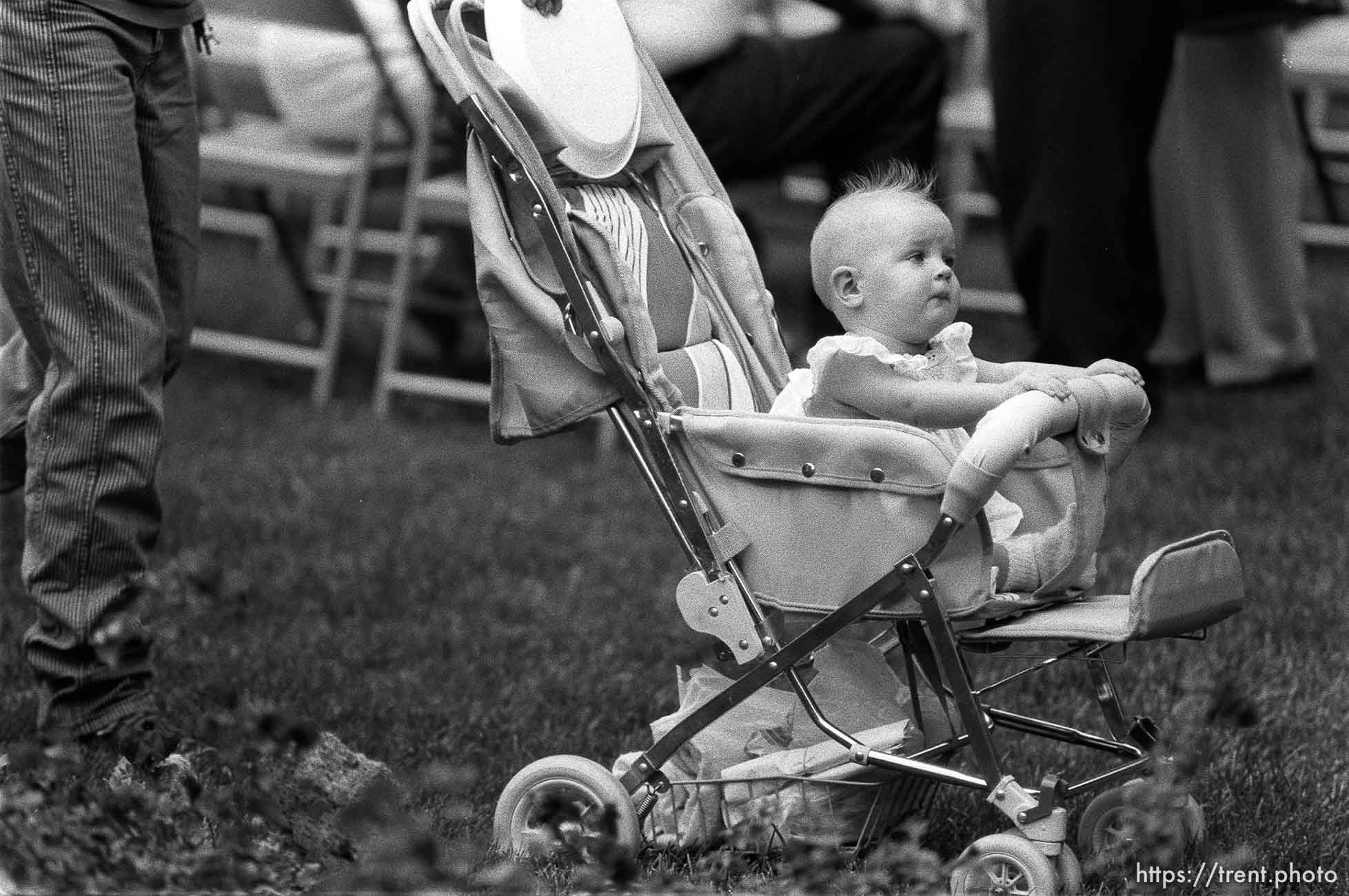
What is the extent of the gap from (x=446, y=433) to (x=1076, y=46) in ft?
7.06

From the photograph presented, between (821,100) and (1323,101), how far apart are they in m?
3.95

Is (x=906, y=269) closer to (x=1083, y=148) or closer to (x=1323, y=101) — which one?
(x=1083, y=148)

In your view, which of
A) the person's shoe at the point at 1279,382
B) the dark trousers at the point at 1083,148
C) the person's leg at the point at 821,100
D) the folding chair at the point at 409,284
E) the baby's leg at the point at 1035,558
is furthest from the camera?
the person's shoe at the point at 1279,382

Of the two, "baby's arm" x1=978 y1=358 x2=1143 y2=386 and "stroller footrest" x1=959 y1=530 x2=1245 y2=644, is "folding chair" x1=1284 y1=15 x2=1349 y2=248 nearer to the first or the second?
"baby's arm" x1=978 y1=358 x2=1143 y2=386

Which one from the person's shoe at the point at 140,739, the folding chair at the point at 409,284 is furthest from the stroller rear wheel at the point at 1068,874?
the folding chair at the point at 409,284

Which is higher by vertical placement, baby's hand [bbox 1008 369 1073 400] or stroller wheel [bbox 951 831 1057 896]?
baby's hand [bbox 1008 369 1073 400]

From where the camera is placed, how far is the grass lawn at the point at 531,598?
321cm

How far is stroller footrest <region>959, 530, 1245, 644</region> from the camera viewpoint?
7.98 ft

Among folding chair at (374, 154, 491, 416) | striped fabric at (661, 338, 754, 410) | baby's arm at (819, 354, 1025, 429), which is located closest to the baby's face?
baby's arm at (819, 354, 1025, 429)

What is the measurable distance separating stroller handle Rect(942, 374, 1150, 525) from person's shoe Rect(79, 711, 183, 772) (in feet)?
4.16

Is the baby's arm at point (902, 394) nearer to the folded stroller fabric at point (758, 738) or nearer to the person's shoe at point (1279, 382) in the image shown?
the folded stroller fabric at point (758, 738)

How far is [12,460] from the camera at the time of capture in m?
3.30

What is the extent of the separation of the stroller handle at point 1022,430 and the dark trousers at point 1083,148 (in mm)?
2482

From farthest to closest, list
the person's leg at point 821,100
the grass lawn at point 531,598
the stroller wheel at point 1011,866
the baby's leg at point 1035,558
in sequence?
the person's leg at point 821,100 < the grass lawn at point 531,598 < the baby's leg at point 1035,558 < the stroller wheel at point 1011,866
